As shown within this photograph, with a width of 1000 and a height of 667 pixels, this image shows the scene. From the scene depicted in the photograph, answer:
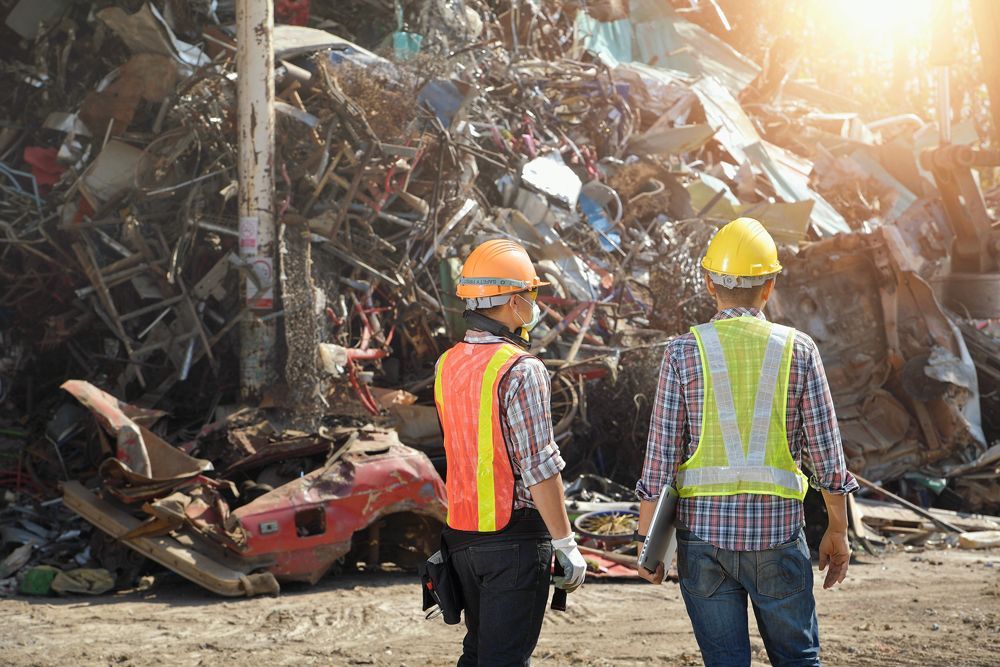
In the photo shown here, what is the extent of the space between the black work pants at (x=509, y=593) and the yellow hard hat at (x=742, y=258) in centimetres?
93

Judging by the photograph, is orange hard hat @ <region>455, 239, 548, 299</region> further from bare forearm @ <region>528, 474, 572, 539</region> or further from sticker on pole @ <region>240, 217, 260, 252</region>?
sticker on pole @ <region>240, 217, 260, 252</region>

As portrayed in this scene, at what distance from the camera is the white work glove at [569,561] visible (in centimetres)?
314

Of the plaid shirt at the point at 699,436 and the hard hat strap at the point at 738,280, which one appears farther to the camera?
the hard hat strap at the point at 738,280

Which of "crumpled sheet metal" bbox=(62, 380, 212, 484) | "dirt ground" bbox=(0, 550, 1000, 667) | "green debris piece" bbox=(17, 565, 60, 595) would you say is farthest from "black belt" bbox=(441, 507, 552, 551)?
"green debris piece" bbox=(17, 565, 60, 595)

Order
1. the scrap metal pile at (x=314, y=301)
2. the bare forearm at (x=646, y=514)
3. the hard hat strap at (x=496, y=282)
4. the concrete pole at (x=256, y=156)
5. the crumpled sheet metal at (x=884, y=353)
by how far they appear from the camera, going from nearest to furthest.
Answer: the bare forearm at (x=646, y=514) → the hard hat strap at (x=496, y=282) → the scrap metal pile at (x=314, y=301) → the concrete pole at (x=256, y=156) → the crumpled sheet metal at (x=884, y=353)

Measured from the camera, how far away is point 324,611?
20.1 feet

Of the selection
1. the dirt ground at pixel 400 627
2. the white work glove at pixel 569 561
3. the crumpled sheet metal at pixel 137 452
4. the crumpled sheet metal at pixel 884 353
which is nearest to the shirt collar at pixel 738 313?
the white work glove at pixel 569 561

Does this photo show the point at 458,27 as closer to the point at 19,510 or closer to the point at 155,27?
the point at 155,27

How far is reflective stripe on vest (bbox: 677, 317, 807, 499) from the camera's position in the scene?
300 centimetres

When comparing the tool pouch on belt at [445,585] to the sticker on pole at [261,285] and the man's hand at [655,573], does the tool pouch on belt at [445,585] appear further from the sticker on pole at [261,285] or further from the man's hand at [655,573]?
the sticker on pole at [261,285]

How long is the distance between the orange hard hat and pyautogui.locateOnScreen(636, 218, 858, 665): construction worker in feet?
1.67

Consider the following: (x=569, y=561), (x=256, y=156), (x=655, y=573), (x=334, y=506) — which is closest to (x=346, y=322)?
(x=256, y=156)

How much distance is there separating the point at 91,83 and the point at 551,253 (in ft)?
15.1

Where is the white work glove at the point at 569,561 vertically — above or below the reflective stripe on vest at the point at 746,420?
below
